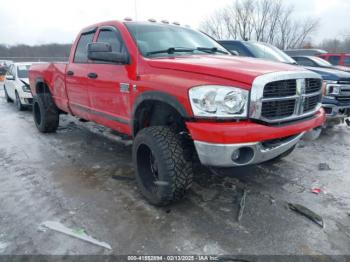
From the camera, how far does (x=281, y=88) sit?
271 centimetres

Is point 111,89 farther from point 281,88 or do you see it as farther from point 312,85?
point 312,85

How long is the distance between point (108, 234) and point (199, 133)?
119 cm

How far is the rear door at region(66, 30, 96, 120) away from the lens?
4.39 meters

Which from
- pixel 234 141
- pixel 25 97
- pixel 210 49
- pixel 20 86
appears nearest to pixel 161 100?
pixel 234 141

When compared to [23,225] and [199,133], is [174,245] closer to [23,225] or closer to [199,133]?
[199,133]

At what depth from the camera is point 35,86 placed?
6246 mm

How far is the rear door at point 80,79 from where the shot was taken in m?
4.39

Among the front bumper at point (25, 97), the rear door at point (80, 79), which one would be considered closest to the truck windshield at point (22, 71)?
the front bumper at point (25, 97)

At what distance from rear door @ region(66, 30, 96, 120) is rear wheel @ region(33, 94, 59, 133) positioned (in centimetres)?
108

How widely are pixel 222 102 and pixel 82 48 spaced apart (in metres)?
3.07

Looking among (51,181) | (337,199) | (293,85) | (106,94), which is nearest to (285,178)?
(337,199)

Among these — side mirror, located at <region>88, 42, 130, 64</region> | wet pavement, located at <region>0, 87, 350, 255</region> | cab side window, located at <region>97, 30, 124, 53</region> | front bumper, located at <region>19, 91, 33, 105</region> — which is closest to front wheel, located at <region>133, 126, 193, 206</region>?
wet pavement, located at <region>0, 87, 350, 255</region>

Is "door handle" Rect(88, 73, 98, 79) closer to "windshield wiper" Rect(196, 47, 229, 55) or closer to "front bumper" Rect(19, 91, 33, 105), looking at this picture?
"windshield wiper" Rect(196, 47, 229, 55)

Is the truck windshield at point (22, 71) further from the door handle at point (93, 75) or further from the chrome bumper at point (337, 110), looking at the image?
the chrome bumper at point (337, 110)
